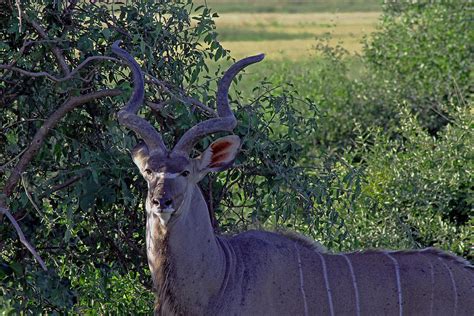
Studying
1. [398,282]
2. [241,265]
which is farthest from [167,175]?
[398,282]

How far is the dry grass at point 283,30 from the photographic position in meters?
23.1

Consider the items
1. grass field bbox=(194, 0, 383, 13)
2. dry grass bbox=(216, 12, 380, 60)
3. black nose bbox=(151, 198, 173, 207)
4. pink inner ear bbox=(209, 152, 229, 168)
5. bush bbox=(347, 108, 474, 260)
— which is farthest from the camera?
grass field bbox=(194, 0, 383, 13)

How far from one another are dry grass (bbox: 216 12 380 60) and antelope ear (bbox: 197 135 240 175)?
17.3 m

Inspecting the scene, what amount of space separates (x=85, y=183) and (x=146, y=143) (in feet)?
1.77

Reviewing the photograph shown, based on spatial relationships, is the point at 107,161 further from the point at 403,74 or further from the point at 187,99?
the point at 403,74

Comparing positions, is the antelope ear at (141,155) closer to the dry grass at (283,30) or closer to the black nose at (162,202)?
the black nose at (162,202)

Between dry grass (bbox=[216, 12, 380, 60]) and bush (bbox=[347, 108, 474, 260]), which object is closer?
bush (bbox=[347, 108, 474, 260])

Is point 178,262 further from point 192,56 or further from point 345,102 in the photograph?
point 345,102

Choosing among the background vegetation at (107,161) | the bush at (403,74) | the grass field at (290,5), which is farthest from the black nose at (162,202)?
the grass field at (290,5)

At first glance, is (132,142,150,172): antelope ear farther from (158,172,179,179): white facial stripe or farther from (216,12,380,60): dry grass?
(216,12,380,60): dry grass

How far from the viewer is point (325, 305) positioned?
151 inches

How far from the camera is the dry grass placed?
23062mm

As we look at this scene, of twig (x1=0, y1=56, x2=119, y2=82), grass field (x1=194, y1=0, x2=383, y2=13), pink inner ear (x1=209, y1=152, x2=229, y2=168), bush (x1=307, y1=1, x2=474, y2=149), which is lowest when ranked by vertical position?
grass field (x1=194, y1=0, x2=383, y2=13)

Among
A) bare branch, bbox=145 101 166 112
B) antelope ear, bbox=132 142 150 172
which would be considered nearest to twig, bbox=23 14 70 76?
bare branch, bbox=145 101 166 112
